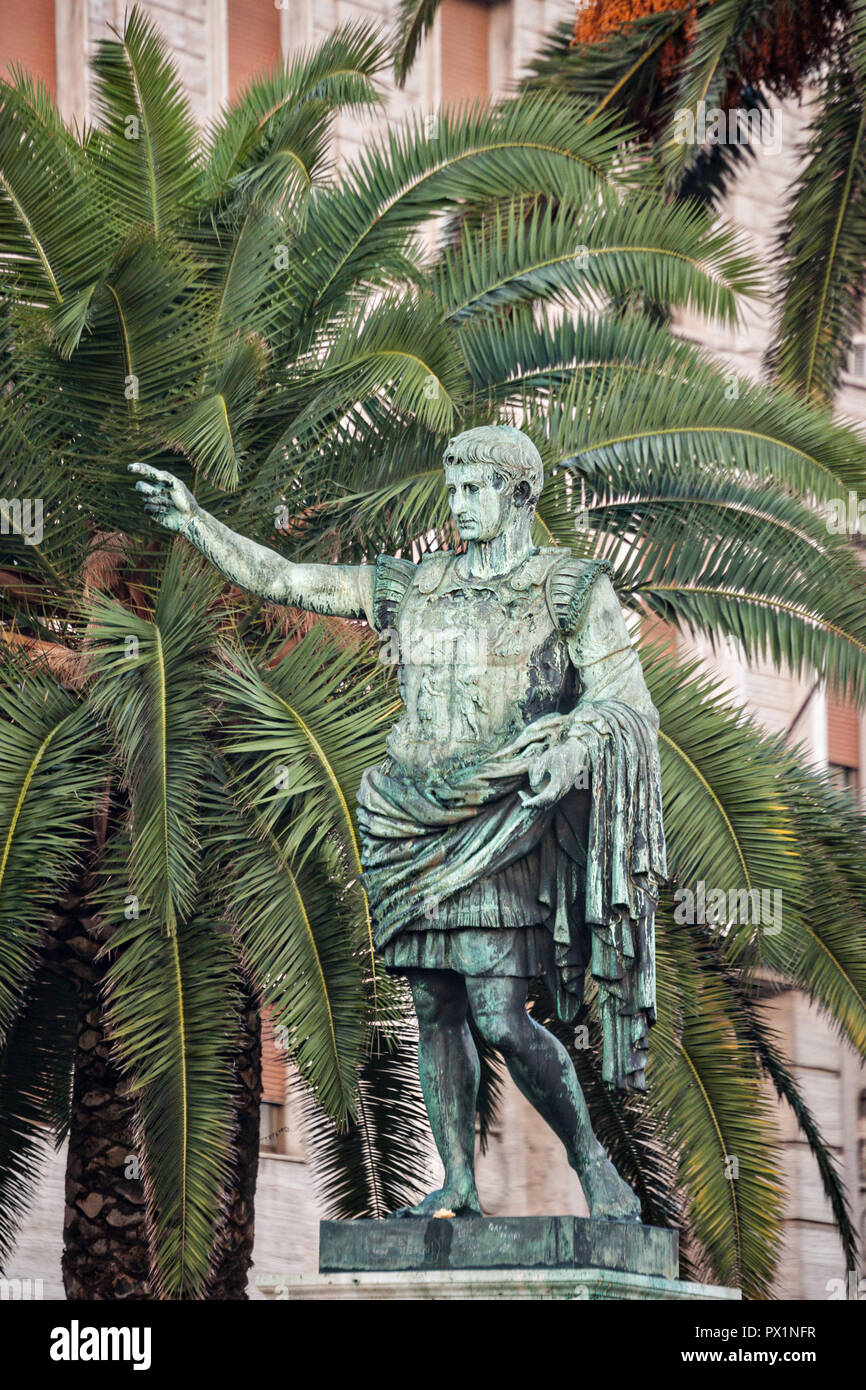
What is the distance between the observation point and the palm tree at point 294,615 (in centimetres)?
1031

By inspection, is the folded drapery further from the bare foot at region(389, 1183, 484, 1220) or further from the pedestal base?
the pedestal base

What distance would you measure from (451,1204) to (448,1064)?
373 millimetres

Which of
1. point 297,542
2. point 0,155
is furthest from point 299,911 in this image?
point 0,155

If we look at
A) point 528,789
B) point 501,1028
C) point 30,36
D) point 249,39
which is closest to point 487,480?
point 528,789

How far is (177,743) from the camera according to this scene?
33.5 feet

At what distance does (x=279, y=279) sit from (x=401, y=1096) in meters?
4.17

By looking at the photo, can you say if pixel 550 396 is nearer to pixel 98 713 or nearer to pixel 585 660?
pixel 98 713

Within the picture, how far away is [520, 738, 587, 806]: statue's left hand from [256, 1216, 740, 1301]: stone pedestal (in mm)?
1025

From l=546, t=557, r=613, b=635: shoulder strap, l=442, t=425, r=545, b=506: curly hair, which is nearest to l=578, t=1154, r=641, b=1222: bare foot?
l=546, t=557, r=613, b=635: shoulder strap

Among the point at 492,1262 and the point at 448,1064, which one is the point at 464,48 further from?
the point at 492,1262

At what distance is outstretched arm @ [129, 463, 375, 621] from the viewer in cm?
688

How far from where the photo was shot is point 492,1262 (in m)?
6.01

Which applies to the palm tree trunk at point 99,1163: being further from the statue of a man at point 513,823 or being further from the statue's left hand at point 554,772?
the statue's left hand at point 554,772

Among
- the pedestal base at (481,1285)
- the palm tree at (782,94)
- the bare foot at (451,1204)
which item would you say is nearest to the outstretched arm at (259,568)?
the bare foot at (451,1204)
